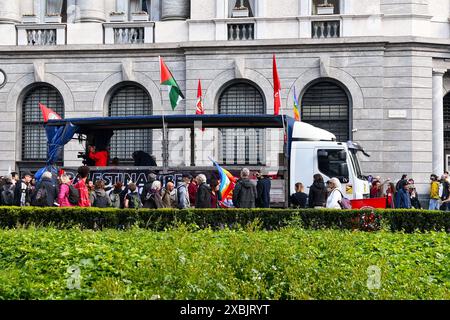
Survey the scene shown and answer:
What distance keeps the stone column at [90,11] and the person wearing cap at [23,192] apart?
37.8 ft

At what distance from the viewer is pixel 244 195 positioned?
22.8 meters

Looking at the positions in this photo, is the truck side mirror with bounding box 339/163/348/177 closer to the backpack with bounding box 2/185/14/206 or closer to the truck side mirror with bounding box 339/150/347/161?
the truck side mirror with bounding box 339/150/347/161

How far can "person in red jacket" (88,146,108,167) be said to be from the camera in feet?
97.0

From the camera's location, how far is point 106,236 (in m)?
15.7

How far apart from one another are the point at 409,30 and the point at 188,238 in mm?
22689

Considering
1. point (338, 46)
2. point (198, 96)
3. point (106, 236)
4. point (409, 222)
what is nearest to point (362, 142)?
point (338, 46)

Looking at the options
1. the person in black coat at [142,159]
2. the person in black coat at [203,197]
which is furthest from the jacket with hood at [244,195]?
the person in black coat at [142,159]

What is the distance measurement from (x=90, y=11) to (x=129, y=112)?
4.61 meters

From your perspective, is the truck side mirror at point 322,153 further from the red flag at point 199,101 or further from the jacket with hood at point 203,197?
the red flag at point 199,101

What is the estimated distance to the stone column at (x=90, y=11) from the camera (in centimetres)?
3628

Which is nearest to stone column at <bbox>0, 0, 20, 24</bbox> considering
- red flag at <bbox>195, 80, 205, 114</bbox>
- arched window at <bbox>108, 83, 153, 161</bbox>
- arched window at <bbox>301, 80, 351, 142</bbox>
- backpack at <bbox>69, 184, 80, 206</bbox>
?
arched window at <bbox>108, 83, 153, 161</bbox>

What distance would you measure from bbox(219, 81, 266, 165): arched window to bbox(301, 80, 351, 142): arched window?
1907 mm

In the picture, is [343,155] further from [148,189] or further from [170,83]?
[170,83]

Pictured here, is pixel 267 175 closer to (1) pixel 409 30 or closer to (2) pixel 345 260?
(1) pixel 409 30
